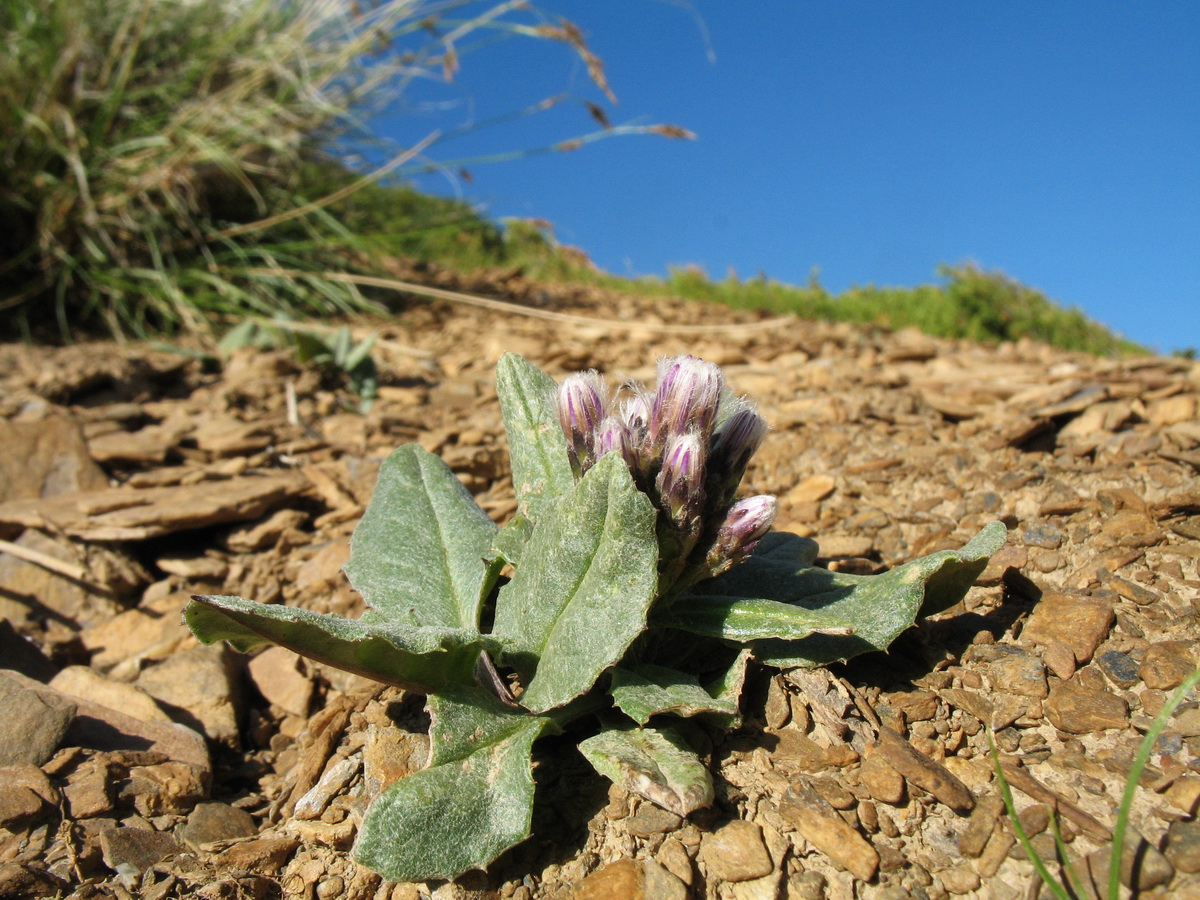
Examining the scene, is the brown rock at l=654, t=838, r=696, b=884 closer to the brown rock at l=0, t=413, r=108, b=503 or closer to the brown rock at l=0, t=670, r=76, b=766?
the brown rock at l=0, t=670, r=76, b=766

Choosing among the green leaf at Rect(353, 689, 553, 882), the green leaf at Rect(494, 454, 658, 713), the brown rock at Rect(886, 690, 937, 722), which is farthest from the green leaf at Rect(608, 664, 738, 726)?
the brown rock at Rect(886, 690, 937, 722)

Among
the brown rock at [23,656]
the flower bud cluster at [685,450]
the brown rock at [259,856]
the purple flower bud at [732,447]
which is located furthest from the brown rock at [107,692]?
the purple flower bud at [732,447]

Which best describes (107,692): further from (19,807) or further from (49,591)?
(49,591)

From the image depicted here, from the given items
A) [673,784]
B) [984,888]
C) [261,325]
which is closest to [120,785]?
[673,784]

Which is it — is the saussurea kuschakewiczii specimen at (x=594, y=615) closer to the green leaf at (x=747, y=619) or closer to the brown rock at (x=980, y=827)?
the green leaf at (x=747, y=619)

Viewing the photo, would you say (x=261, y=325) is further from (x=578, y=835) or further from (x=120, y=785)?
(x=578, y=835)

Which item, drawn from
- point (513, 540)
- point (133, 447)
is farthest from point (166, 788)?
point (133, 447)
